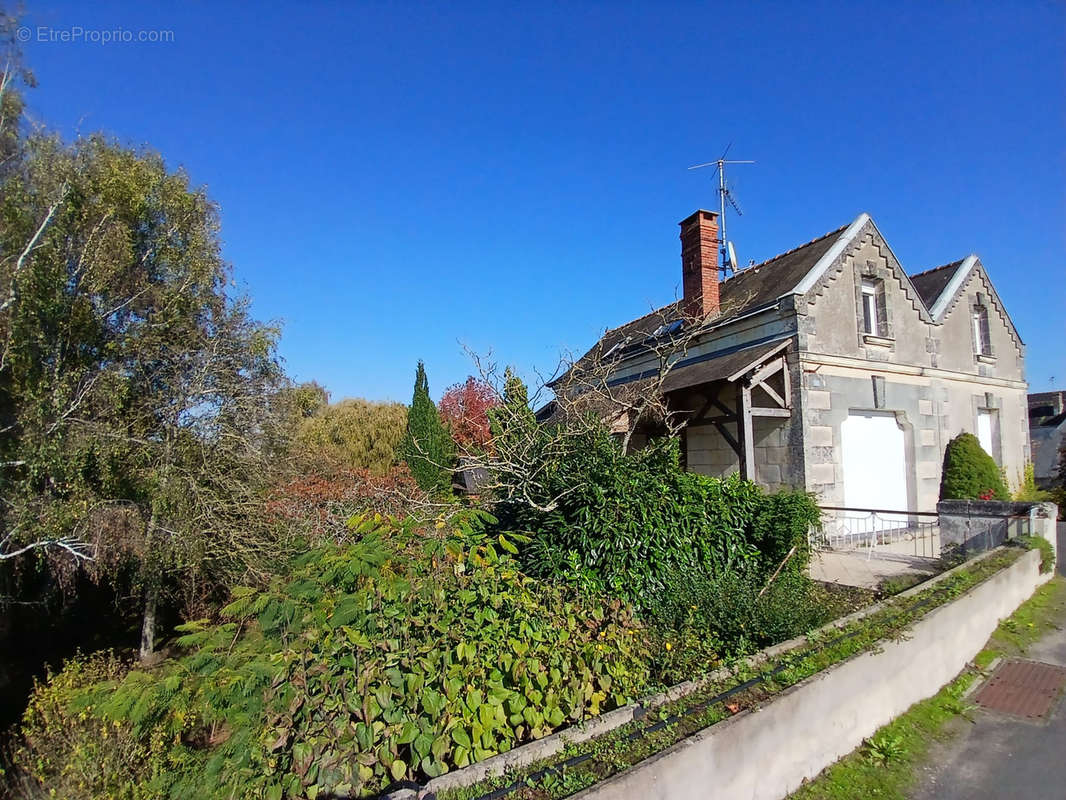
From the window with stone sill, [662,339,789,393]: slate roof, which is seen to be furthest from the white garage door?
the window with stone sill

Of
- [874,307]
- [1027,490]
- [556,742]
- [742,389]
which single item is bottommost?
[556,742]

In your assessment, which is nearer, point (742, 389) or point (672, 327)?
point (742, 389)

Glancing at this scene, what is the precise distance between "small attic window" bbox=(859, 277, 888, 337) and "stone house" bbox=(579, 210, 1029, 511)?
25mm

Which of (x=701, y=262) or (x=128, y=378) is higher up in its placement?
(x=701, y=262)

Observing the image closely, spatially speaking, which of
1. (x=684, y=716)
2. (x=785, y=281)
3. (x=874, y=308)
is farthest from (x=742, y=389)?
(x=684, y=716)

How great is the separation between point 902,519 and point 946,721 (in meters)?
8.80

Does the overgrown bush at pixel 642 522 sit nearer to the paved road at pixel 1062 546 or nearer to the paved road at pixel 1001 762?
the paved road at pixel 1001 762

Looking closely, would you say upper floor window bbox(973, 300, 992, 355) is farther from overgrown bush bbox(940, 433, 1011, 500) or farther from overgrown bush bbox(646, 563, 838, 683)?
overgrown bush bbox(646, 563, 838, 683)

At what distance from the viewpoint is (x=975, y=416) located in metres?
13.9

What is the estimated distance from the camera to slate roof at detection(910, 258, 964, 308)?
46.6 feet

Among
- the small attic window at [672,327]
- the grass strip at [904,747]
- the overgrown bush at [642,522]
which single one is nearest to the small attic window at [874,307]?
the small attic window at [672,327]

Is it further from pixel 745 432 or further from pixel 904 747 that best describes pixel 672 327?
pixel 904 747

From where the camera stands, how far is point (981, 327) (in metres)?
14.7

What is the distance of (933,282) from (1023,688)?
43.2ft
